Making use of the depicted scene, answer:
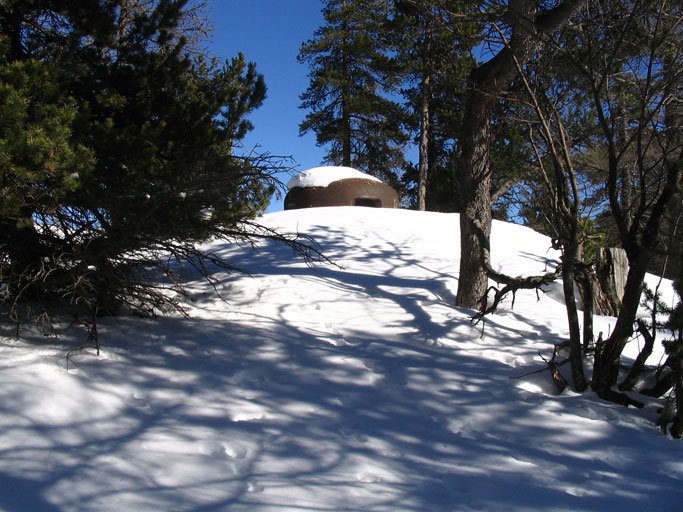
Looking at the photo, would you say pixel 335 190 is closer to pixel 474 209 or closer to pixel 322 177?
pixel 322 177

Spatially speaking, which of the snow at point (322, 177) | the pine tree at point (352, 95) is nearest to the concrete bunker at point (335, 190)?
the snow at point (322, 177)

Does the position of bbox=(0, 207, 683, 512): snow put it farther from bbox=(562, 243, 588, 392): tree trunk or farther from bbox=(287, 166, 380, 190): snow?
bbox=(287, 166, 380, 190): snow

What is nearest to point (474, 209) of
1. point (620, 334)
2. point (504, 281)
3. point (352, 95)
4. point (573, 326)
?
point (504, 281)

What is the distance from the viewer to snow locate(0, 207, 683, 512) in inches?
91.9

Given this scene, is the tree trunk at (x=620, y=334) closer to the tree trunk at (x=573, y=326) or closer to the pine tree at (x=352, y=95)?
the tree trunk at (x=573, y=326)

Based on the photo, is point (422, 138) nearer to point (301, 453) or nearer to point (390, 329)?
point (390, 329)

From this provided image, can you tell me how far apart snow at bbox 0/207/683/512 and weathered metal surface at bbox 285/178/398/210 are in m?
8.43

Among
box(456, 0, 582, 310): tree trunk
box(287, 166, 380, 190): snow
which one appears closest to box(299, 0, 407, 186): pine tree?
box(287, 166, 380, 190): snow

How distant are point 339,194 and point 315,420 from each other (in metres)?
10.9

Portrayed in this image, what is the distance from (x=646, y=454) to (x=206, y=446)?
2583 millimetres

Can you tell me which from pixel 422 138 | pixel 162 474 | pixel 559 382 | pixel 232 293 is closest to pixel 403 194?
pixel 422 138

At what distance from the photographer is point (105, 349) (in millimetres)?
3867

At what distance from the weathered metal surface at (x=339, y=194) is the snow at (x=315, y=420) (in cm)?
843

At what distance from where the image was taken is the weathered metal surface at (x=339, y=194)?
44.4ft
